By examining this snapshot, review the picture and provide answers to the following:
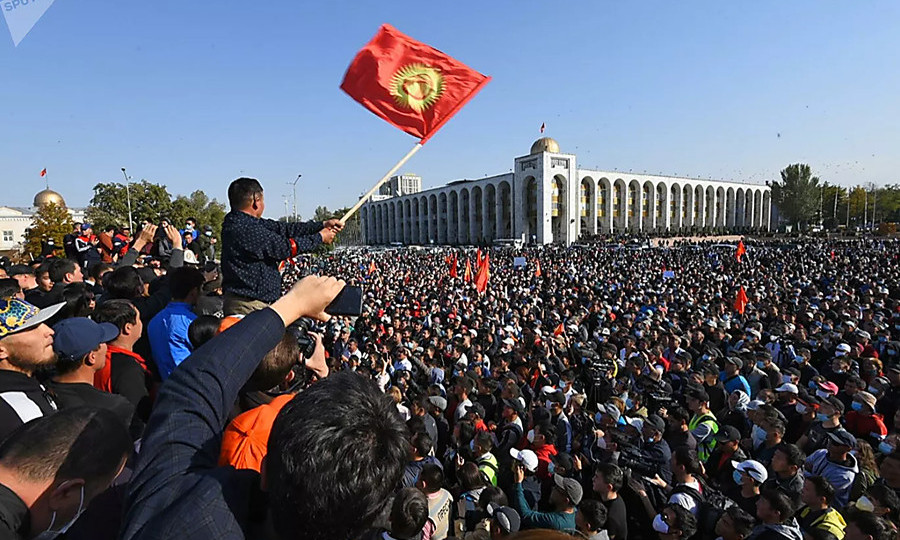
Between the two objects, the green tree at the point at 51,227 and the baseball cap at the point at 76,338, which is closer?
the baseball cap at the point at 76,338

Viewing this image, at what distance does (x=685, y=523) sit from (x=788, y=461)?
118cm

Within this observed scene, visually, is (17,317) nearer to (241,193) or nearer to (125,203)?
(241,193)

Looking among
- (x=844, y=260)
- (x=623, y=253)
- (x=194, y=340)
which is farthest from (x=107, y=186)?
(x=844, y=260)

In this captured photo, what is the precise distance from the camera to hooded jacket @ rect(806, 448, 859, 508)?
3.72 metres

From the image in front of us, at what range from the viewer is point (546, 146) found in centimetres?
6238

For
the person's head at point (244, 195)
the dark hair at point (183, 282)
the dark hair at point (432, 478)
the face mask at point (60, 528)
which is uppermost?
the person's head at point (244, 195)

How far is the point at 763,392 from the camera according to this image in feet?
17.8

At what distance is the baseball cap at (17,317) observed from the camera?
211 cm

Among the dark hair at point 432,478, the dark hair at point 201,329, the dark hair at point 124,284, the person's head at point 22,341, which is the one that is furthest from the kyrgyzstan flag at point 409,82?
the person's head at point 22,341

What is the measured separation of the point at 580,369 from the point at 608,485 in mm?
5085

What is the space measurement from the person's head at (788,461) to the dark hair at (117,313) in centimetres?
461

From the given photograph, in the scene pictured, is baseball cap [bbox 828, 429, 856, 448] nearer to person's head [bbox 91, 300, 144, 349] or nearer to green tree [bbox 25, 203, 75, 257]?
person's head [bbox 91, 300, 144, 349]

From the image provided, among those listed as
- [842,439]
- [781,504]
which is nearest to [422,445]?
[781,504]

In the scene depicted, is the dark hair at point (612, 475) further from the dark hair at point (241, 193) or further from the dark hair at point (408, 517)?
the dark hair at point (241, 193)
